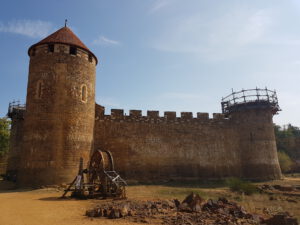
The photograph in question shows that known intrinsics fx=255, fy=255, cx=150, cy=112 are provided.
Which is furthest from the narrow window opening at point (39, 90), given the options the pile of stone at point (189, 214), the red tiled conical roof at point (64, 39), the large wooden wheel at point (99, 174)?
the pile of stone at point (189, 214)

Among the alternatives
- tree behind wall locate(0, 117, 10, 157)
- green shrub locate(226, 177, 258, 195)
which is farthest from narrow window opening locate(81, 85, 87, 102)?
tree behind wall locate(0, 117, 10, 157)

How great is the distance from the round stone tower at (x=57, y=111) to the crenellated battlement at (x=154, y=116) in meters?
2.21

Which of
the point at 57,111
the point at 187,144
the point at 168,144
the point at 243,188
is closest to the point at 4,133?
the point at 57,111

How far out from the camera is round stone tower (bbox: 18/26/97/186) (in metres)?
15.0

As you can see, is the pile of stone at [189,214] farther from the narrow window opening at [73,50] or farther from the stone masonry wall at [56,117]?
the narrow window opening at [73,50]

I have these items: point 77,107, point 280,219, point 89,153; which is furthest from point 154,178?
point 280,219

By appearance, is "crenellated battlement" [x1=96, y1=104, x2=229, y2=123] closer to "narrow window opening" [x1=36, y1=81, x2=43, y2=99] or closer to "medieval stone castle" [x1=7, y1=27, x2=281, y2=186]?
"medieval stone castle" [x1=7, y1=27, x2=281, y2=186]

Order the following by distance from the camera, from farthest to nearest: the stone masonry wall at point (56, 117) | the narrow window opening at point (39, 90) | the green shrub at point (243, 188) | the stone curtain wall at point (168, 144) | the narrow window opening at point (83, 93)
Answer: the stone curtain wall at point (168, 144) < the narrow window opening at point (83, 93) < the narrow window opening at point (39, 90) < the stone masonry wall at point (56, 117) < the green shrub at point (243, 188)

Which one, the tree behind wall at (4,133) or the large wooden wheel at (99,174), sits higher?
the tree behind wall at (4,133)

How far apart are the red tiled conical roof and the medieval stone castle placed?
61 millimetres

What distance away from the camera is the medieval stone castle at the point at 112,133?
50.5 feet

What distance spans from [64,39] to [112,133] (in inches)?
296

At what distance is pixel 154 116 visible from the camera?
21000 millimetres

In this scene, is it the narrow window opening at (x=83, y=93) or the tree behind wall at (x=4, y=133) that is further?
the tree behind wall at (x=4, y=133)
